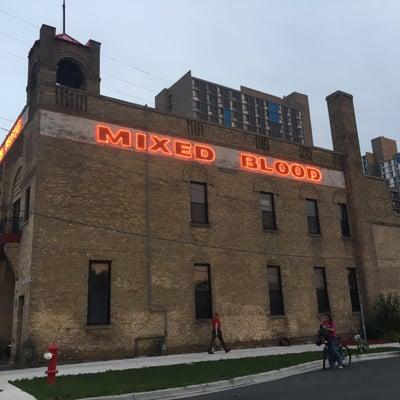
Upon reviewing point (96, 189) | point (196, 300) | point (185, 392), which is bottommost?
point (185, 392)

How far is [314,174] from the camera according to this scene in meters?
27.8

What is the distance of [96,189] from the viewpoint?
19641mm

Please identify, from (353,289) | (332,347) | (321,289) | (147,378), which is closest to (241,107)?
(353,289)

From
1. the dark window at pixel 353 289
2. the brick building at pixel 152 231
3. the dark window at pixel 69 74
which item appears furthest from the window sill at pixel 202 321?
the dark window at pixel 69 74

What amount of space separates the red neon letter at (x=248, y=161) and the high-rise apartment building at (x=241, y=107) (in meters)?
103

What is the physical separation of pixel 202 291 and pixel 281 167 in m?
8.84

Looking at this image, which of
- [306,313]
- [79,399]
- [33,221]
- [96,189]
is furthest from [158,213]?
[79,399]

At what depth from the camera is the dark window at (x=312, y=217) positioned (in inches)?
1054

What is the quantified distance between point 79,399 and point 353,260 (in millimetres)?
21545

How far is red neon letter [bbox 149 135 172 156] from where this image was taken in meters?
21.8

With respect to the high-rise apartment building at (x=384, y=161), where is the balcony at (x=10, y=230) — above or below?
below

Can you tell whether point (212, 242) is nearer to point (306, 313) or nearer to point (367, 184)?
point (306, 313)

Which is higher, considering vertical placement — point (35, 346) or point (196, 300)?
point (196, 300)

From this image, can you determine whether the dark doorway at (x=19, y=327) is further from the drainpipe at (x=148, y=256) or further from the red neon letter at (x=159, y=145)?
the red neon letter at (x=159, y=145)
